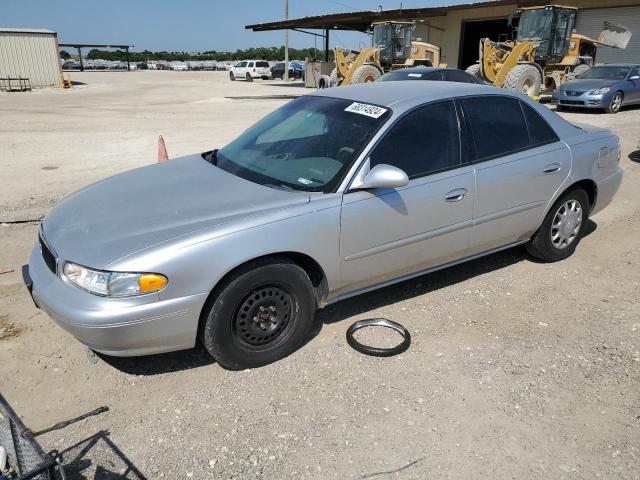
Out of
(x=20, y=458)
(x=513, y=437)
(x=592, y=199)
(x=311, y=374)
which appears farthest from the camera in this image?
(x=592, y=199)

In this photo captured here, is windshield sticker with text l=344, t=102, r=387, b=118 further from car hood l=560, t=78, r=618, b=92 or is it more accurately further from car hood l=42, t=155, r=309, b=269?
car hood l=560, t=78, r=618, b=92

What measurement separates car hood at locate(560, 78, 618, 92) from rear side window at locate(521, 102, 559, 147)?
41.2ft

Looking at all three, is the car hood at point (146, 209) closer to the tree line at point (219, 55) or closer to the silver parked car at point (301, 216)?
the silver parked car at point (301, 216)

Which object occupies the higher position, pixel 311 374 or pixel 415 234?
pixel 415 234

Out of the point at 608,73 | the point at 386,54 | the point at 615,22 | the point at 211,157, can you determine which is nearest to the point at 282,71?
the point at 386,54

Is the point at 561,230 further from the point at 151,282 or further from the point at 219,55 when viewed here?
the point at 219,55

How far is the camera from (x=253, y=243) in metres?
3.03

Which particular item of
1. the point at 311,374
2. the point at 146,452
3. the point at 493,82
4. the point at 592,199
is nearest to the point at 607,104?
the point at 493,82

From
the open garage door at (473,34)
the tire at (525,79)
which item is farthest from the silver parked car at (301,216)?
the open garage door at (473,34)

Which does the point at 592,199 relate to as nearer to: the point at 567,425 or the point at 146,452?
the point at 567,425

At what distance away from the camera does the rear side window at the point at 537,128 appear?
14.3 feet

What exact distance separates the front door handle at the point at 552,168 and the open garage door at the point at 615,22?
2337cm

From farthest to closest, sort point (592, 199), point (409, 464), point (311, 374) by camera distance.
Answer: point (592, 199)
point (311, 374)
point (409, 464)

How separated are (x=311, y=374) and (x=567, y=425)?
56.7 inches
